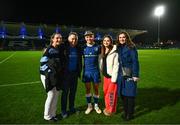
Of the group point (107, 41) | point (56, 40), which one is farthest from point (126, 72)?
point (56, 40)

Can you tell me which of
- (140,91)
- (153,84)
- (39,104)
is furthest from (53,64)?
(153,84)

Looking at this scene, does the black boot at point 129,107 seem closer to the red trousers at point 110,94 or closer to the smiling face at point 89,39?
the red trousers at point 110,94

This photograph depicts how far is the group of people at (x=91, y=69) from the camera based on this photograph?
18.9ft

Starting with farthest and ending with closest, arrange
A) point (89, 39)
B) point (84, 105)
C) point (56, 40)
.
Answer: point (84, 105) → point (89, 39) → point (56, 40)

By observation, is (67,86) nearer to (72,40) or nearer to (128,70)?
(72,40)

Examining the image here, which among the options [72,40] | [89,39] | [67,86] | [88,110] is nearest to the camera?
[72,40]

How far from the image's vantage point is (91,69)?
6.48 meters

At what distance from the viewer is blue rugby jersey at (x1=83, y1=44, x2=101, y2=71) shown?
252 inches

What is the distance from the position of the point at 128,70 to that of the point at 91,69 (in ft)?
3.24

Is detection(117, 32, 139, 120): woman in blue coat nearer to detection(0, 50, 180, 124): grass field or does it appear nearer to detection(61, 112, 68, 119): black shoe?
detection(0, 50, 180, 124): grass field

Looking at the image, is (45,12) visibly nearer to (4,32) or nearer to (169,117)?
(4,32)

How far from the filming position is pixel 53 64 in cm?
565

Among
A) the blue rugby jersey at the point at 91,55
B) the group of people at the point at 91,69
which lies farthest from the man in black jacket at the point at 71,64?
the blue rugby jersey at the point at 91,55

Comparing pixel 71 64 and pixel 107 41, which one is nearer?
pixel 71 64
